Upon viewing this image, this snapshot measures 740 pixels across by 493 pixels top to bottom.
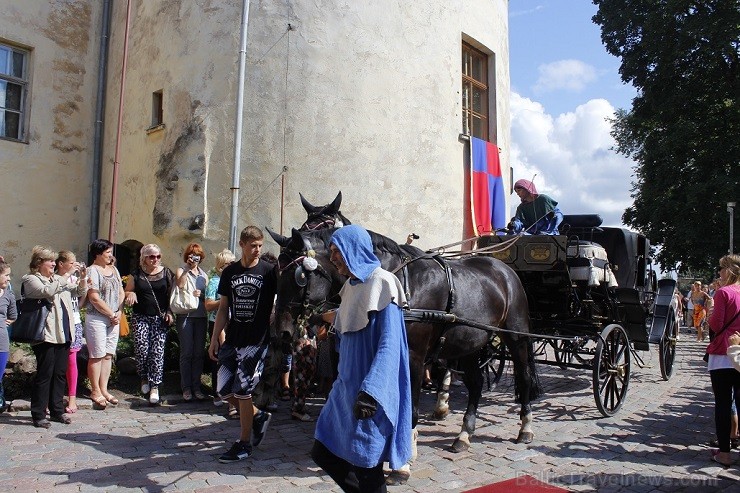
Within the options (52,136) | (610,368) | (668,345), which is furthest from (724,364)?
(52,136)

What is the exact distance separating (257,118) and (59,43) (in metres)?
5.73

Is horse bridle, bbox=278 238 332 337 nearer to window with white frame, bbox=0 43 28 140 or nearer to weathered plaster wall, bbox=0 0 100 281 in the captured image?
weathered plaster wall, bbox=0 0 100 281

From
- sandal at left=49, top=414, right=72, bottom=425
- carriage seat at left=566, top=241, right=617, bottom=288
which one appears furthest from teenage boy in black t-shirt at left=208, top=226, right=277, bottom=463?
carriage seat at left=566, top=241, right=617, bottom=288

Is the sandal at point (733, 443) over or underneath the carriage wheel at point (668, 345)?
underneath

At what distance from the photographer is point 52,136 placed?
12.8 meters

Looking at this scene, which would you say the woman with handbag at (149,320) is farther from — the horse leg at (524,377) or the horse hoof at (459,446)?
the horse leg at (524,377)

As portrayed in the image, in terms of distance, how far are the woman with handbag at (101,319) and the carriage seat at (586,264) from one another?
5115mm

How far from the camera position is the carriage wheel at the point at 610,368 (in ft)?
21.4

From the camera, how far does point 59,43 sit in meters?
13.0

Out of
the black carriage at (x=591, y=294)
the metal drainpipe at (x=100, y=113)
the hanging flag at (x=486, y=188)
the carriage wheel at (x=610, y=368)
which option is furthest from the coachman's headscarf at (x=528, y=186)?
the metal drainpipe at (x=100, y=113)

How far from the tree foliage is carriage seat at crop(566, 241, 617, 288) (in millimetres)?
17825

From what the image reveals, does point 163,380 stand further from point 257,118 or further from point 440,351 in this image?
point 257,118

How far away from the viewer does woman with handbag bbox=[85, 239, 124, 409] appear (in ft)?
21.5

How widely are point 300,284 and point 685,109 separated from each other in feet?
78.0
